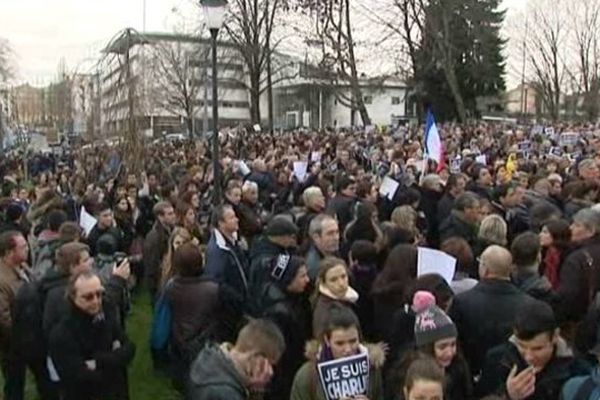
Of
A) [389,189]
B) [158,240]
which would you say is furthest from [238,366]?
[389,189]

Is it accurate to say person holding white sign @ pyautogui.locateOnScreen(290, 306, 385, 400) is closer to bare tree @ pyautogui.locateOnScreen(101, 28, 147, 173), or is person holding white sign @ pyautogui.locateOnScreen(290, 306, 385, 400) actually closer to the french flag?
the french flag

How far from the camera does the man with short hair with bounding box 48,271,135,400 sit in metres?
5.66

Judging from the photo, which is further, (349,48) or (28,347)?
(349,48)

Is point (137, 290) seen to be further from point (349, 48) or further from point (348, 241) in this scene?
point (349, 48)

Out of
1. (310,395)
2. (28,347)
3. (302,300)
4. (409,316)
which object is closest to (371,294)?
(302,300)

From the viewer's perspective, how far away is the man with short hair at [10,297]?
694 centimetres

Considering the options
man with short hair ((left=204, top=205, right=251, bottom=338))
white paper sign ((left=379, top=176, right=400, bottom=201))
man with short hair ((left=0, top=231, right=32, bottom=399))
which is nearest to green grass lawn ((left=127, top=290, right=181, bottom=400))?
man with short hair ((left=0, top=231, right=32, bottom=399))

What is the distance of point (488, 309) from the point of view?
575 centimetres

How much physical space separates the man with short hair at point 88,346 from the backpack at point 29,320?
2.75 feet

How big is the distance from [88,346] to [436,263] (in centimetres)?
256

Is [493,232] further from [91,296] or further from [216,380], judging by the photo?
[216,380]

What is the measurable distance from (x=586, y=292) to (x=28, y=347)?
4.39 meters

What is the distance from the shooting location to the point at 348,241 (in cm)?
838

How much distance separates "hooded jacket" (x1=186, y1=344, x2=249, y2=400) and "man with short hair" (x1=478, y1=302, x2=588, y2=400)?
150cm
